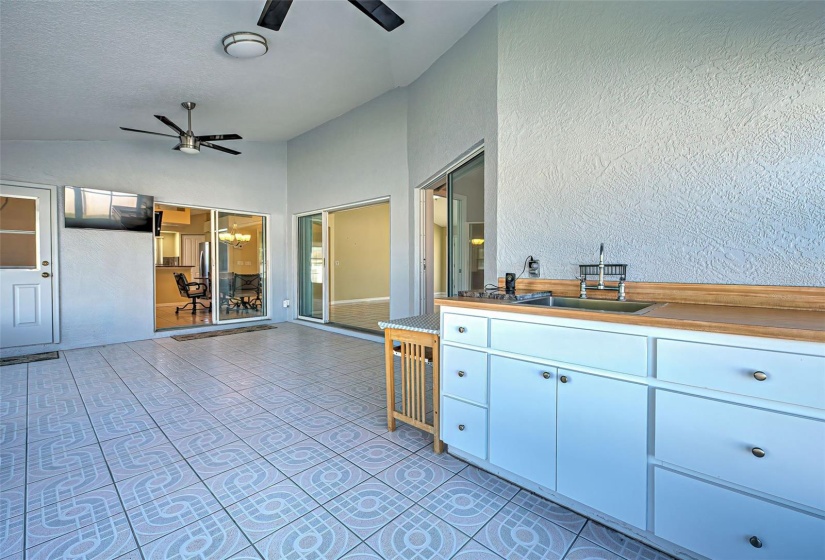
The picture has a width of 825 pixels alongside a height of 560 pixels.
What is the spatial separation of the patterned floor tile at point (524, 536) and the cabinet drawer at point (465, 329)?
78cm

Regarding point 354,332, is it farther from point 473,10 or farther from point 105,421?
point 473,10

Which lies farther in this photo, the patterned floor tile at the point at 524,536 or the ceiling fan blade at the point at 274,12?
the ceiling fan blade at the point at 274,12

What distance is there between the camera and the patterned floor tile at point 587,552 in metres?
1.41

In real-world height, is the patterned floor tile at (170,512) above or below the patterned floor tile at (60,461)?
below

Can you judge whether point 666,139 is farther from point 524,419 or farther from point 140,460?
point 140,460

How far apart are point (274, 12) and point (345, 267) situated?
7823 millimetres

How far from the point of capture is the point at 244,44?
308 cm

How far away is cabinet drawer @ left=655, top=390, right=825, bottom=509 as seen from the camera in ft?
3.58

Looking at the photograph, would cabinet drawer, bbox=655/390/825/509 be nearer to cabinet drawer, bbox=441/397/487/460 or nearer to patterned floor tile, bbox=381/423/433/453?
cabinet drawer, bbox=441/397/487/460

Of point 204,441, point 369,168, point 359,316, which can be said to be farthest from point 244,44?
point 359,316

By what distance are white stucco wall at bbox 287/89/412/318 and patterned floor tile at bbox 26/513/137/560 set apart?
3506 millimetres

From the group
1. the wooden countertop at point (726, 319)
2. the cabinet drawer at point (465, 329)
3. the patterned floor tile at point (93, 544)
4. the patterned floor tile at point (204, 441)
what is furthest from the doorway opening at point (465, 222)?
→ the patterned floor tile at point (93, 544)

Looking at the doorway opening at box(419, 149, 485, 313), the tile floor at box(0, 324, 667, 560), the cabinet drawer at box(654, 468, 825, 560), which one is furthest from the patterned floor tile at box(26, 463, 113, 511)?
the doorway opening at box(419, 149, 485, 313)

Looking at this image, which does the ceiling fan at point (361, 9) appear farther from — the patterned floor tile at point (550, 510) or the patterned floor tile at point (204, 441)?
the patterned floor tile at point (550, 510)
